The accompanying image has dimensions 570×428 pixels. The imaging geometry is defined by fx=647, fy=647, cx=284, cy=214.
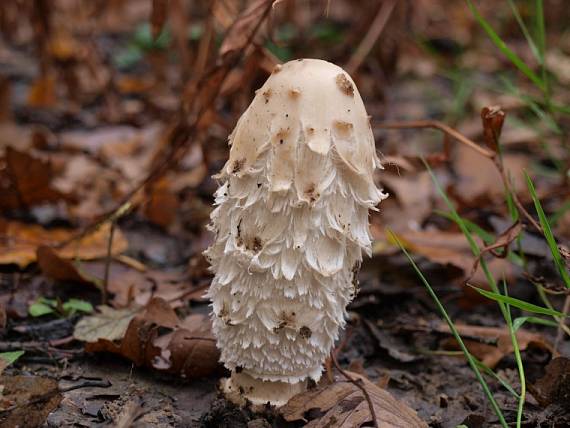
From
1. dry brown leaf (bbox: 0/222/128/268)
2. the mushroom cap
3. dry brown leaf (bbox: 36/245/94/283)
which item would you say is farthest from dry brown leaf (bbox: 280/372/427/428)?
dry brown leaf (bbox: 0/222/128/268)

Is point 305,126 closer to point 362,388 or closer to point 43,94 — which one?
point 362,388

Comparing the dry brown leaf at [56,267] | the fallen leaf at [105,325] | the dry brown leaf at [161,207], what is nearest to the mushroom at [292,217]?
the fallen leaf at [105,325]

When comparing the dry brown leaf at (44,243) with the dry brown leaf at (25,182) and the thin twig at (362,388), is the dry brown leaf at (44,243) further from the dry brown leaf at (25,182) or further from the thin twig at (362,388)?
the thin twig at (362,388)

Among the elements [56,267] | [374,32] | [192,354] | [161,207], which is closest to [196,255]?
[161,207]

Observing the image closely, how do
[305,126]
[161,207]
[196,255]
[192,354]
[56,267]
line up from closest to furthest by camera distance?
[305,126], [192,354], [56,267], [196,255], [161,207]

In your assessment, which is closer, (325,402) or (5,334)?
(325,402)

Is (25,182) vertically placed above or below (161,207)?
above

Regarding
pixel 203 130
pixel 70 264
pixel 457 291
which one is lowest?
pixel 457 291

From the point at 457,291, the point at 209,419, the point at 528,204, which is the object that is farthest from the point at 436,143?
the point at 209,419

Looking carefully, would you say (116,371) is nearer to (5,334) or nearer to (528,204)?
(5,334)
